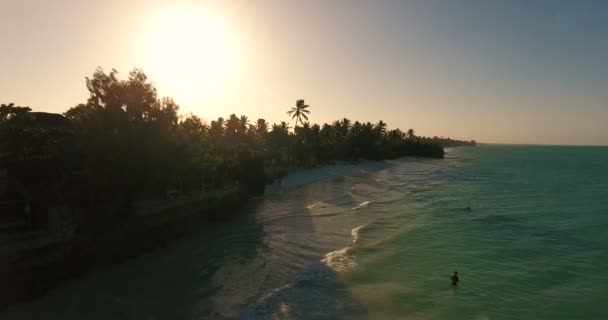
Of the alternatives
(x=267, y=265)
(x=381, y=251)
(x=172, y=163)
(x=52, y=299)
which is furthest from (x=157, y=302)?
(x=381, y=251)

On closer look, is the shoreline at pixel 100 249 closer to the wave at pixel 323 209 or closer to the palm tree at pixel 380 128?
the wave at pixel 323 209

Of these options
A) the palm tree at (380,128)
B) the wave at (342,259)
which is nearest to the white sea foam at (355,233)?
the wave at (342,259)

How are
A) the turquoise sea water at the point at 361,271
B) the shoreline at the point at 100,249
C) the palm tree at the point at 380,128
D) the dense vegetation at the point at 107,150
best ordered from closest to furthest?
1. the turquoise sea water at the point at 361,271
2. the shoreline at the point at 100,249
3. the dense vegetation at the point at 107,150
4. the palm tree at the point at 380,128

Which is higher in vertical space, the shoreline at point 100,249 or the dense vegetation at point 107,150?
the dense vegetation at point 107,150

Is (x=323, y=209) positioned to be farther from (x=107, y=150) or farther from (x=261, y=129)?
(x=261, y=129)

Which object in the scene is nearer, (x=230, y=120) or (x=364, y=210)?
(x=364, y=210)

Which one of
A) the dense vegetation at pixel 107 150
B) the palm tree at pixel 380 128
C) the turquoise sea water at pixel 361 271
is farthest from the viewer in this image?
the palm tree at pixel 380 128

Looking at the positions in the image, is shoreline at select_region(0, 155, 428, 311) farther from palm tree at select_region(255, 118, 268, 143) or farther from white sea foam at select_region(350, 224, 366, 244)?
palm tree at select_region(255, 118, 268, 143)

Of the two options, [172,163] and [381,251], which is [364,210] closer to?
[381,251]
